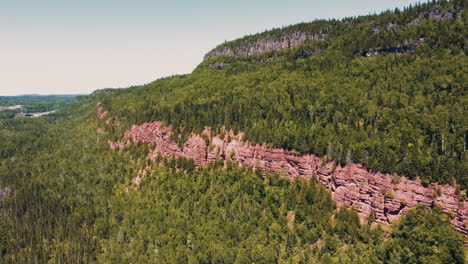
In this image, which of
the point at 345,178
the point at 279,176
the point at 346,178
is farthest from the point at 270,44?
the point at 346,178

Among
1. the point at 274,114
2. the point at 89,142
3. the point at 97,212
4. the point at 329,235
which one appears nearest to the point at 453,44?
the point at 274,114

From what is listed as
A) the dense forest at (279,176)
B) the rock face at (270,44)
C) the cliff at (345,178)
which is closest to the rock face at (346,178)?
the cliff at (345,178)

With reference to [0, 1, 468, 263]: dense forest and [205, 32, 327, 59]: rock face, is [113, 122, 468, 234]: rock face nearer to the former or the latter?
[0, 1, 468, 263]: dense forest

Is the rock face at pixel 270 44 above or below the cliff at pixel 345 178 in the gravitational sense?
above

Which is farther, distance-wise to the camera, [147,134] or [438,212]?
[147,134]

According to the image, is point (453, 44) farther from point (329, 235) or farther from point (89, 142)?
point (89, 142)

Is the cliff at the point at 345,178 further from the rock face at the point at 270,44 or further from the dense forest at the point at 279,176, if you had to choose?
the rock face at the point at 270,44

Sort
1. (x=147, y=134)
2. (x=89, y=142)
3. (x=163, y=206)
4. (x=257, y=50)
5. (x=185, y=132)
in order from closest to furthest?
(x=163, y=206), (x=185, y=132), (x=147, y=134), (x=89, y=142), (x=257, y=50)

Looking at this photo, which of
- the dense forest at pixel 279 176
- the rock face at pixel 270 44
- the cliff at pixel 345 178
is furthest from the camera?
the rock face at pixel 270 44
